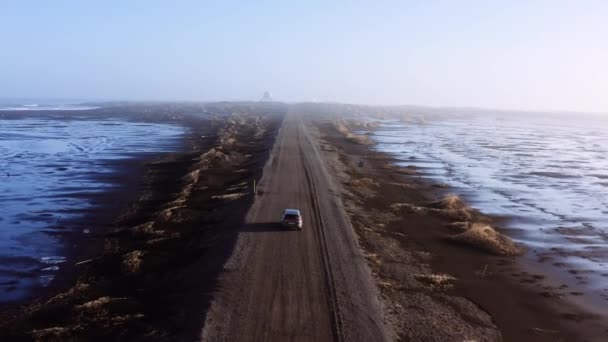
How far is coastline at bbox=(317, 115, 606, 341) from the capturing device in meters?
22.3

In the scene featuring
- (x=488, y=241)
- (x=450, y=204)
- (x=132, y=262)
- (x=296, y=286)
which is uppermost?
(x=296, y=286)

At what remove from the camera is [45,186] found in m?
49.8

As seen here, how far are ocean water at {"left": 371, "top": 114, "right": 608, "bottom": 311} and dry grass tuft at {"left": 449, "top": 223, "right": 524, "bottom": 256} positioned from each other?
162 centimetres

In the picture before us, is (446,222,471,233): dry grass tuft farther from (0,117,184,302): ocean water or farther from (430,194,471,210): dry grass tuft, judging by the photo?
(0,117,184,302): ocean water

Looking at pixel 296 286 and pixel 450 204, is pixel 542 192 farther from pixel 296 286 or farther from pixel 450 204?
pixel 296 286

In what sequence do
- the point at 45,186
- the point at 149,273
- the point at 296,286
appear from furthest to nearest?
the point at 45,186 → the point at 149,273 → the point at 296,286

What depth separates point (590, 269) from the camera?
106ft

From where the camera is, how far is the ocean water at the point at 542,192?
33.8 meters

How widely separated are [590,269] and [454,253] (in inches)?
349

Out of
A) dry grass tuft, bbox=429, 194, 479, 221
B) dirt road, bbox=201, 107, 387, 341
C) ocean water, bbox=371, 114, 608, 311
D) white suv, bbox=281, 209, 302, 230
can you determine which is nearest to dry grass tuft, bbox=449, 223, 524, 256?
ocean water, bbox=371, 114, 608, 311

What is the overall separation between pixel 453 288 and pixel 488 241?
9049 mm

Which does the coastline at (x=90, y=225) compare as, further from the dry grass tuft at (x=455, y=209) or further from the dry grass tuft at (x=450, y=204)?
the dry grass tuft at (x=450, y=204)

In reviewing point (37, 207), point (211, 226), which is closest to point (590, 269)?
point (211, 226)

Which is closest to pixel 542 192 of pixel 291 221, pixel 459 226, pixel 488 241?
pixel 459 226
